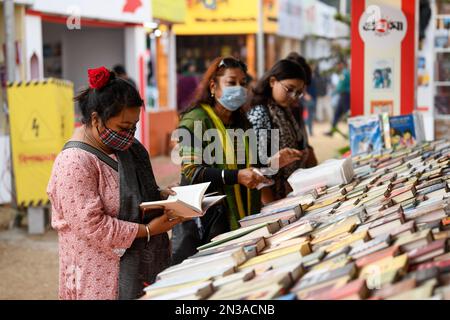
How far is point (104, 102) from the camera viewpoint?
107 inches

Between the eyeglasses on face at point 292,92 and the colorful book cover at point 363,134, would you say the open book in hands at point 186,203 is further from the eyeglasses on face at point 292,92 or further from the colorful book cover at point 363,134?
the colorful book cover at point 363,134

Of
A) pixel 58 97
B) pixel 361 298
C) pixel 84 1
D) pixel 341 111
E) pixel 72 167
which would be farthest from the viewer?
pixel 341 111

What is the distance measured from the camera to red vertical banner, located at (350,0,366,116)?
240 inches

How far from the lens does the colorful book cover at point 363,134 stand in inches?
213

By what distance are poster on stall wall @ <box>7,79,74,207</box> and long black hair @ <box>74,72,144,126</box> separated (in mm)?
4790

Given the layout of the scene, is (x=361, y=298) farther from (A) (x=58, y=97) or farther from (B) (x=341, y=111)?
(B) (x=341, y=111)

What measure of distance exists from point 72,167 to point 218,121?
4.07 ft

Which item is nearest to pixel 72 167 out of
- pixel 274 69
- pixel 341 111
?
pixel 274 69

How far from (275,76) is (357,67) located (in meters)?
1.92

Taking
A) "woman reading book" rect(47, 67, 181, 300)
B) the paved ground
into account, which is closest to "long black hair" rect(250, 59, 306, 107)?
"woman reading book" rect(47, 67, 181, 300)

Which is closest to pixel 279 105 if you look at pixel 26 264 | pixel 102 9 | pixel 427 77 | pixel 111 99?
pixel 111 99

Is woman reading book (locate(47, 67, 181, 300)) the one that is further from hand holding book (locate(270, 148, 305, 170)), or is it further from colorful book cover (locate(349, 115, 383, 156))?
colorful book cover (locate(349, 115, 383, 156))

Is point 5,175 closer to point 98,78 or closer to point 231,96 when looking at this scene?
point 231,96

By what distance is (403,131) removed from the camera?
5.43m
